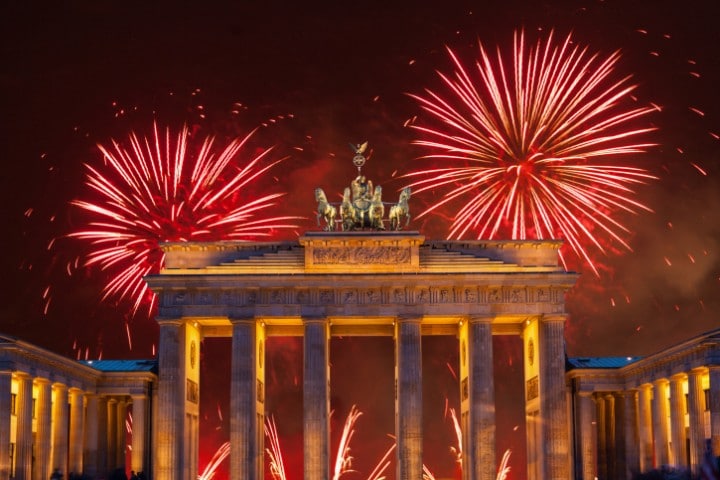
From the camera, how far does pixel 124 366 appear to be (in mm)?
95062

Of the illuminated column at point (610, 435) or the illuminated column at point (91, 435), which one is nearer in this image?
the illuminated column at point (91, 435)

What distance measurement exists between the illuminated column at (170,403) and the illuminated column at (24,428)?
1053cm

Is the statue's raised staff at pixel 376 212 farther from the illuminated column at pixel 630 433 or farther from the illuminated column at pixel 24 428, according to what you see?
the illuminated column at pixel 24 428

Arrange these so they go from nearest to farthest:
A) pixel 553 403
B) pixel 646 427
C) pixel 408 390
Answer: pixel 553 403 < pixel 408 390 < pixel 646 427

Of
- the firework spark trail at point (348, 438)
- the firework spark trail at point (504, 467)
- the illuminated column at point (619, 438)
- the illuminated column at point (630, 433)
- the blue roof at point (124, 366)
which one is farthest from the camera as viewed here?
the firework spark trail at point (348, 438)

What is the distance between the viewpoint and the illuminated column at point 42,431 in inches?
3231

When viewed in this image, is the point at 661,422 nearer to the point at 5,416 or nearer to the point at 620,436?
the point at 620,436

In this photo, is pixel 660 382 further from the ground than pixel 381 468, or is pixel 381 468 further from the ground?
pixel 660 382

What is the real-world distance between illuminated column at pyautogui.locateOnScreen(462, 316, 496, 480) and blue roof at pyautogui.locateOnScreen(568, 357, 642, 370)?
933 centimetres

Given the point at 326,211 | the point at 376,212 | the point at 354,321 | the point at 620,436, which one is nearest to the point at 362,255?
the point at 376,212

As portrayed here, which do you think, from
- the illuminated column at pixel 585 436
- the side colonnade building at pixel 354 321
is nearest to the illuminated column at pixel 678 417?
the side colonnade building at pixel 354 321

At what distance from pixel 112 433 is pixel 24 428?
1977 cm

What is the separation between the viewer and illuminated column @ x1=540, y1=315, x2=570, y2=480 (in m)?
86.5

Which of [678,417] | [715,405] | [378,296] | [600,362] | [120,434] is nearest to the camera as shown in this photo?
[715,405]
